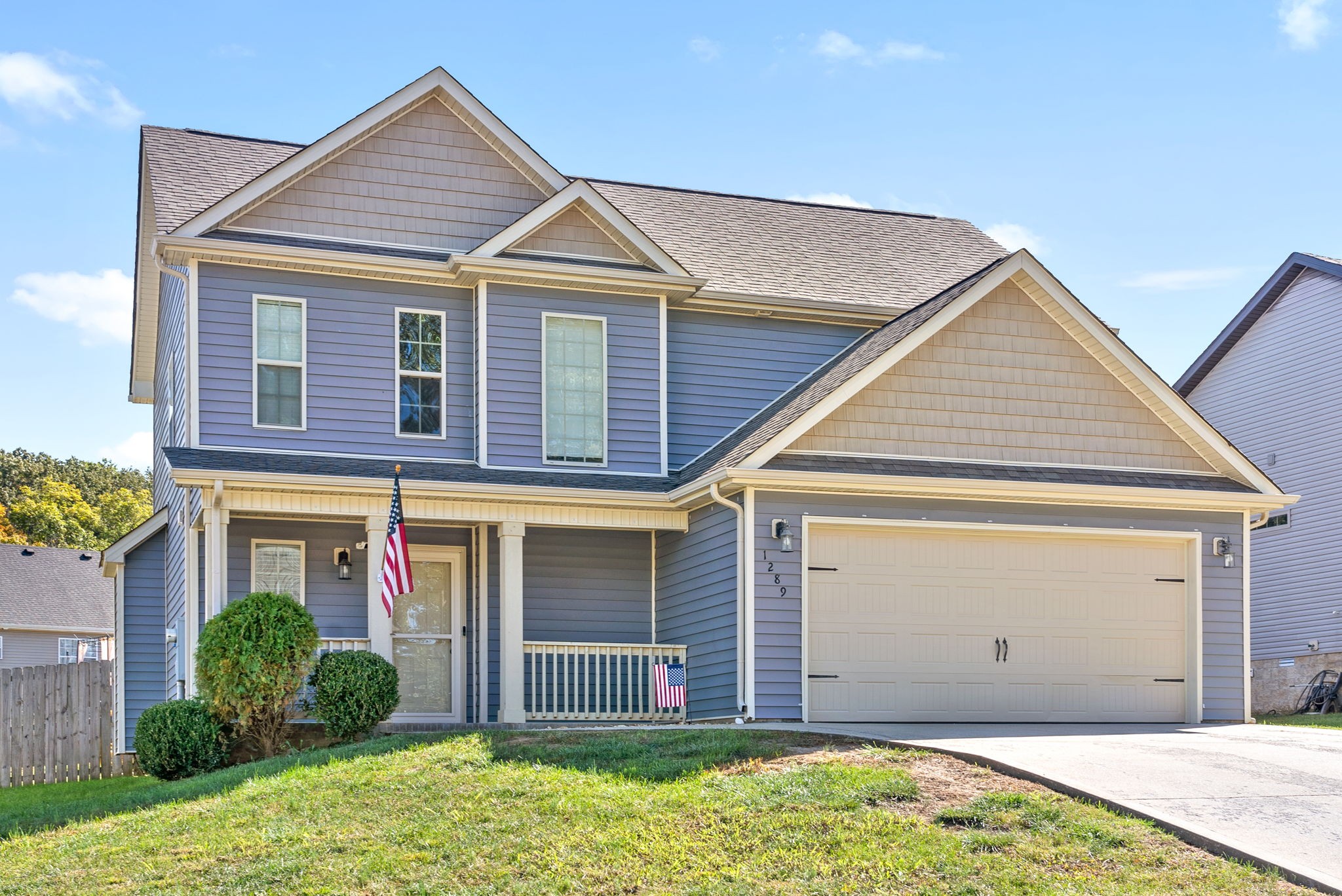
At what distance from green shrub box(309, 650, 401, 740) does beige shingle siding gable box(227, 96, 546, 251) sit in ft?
17.7

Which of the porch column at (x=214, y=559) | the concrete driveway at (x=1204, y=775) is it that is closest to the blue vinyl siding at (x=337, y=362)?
the porch column at (x=214, y=559)

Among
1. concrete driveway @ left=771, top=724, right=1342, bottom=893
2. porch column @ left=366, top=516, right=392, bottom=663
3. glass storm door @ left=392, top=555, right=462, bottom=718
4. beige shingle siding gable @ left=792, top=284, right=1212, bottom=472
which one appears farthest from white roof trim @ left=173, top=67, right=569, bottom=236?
concrete driveway @ left=771, top=724, right=1342, bottom=893

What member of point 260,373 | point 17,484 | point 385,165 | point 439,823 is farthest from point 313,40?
point 17,484

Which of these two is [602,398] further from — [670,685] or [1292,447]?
[1292,447]

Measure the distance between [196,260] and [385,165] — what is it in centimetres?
255

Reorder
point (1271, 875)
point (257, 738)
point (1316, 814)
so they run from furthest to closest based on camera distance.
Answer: point (257, 738)
point (1316, 814)
point (1271, 875)

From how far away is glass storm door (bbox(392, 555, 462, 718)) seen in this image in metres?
16.9

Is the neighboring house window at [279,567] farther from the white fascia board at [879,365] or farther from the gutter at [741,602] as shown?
the white fascia board at [879,365]

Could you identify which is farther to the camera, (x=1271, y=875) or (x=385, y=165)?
(x=385, y=165)

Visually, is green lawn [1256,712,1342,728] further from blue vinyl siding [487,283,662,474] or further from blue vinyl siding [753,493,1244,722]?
blue vinyl siding [487,283,662,474]

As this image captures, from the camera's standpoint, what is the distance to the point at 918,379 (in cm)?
1591

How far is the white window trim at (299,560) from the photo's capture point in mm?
16438

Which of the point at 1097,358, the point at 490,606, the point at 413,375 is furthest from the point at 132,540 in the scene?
the point at 1097,358

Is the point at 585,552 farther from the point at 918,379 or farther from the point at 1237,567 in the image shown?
the point at 1237,567
